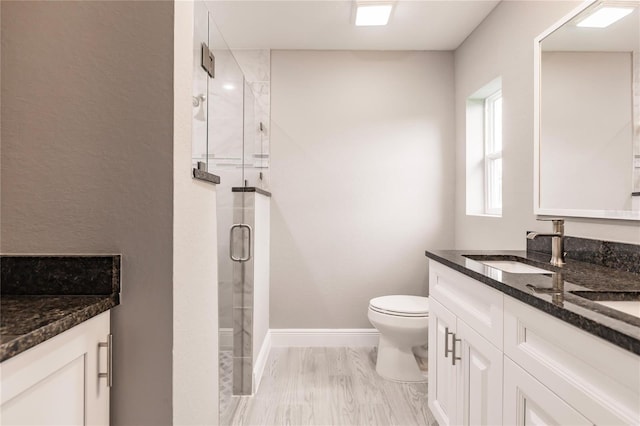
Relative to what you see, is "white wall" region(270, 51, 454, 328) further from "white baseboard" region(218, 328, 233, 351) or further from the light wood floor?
"white baseboard" region(218, 328, 233, 351)

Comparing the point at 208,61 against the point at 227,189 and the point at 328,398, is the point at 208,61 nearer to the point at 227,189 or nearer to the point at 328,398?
the point at 227,189

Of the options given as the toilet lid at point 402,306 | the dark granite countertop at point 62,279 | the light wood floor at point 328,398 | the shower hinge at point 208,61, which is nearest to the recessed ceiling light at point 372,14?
the shower hinge at point 208,61

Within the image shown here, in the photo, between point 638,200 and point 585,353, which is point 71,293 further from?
point 638,200

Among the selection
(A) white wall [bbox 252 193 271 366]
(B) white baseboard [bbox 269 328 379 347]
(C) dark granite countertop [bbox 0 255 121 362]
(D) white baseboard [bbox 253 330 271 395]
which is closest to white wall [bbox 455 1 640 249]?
(B) white baseboard [bbox 269 328 379 347]

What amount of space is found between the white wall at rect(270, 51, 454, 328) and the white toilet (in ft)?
1.90

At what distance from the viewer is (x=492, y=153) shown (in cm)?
284

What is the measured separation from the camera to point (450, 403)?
1622 millimetres

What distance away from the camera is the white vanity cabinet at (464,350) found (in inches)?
49.4

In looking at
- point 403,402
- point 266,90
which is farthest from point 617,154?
point 266,90

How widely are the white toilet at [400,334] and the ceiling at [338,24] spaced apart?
1913 mm

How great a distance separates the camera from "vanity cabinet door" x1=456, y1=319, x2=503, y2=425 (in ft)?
4.04

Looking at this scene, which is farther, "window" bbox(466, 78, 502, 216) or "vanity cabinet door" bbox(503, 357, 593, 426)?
"window" bbox(466, 78, 502, 216)

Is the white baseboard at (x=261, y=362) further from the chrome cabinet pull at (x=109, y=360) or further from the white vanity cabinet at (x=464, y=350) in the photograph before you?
the chrome cabinet pull at (x=109, y=360)

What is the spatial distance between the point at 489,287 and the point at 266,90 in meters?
2.42
